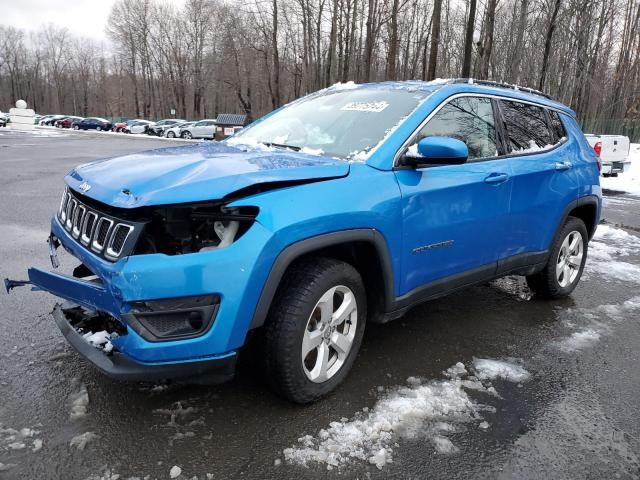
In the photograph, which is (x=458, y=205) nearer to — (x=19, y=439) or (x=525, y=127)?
(x=525, y=127)

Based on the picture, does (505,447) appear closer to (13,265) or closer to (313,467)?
(313,467)

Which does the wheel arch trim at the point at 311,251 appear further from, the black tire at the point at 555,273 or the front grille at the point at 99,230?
the black tire at the point at 555,273

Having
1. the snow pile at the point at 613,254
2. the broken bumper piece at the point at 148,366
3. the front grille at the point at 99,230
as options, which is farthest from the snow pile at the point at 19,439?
the snow pile at the point at 613,254

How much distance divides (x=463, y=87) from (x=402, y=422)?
2.38m

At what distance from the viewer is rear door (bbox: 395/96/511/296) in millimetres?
3041

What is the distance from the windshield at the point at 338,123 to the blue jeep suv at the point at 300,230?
0.02 m

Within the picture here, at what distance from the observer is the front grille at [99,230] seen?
2266 millimetres

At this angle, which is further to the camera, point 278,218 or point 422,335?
point 422,335

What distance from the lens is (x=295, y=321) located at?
2521 millimetres

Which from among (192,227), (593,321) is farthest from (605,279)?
(192,227)

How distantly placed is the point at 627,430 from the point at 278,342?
2.01 metres

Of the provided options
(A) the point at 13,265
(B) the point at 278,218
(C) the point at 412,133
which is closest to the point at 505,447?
(B) the point at 278,218

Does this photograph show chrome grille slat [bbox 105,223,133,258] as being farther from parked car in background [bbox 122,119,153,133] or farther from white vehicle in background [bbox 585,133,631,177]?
parked car in background [bbox 122,119,153,133]

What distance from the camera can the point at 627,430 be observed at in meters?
2.74
